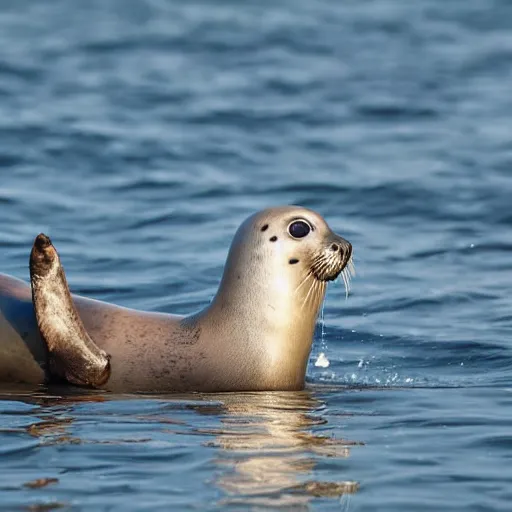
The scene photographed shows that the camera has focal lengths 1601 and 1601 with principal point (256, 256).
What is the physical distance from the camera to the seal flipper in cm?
833

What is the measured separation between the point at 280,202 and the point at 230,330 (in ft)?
20.5

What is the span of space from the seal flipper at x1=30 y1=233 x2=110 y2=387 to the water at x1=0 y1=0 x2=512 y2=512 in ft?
0.74

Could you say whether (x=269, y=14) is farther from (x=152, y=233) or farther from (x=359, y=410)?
(x=359, y=410)

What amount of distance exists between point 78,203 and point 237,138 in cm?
345

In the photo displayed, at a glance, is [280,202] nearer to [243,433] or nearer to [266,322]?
[266,322]

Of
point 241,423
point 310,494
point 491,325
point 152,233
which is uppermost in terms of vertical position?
point 152,233

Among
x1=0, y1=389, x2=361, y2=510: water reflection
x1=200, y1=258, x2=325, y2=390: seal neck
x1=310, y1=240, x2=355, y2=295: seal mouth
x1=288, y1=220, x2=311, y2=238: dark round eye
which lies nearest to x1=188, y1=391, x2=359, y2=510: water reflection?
x1=0, y1=389, x2=361, y2=510: water reflection

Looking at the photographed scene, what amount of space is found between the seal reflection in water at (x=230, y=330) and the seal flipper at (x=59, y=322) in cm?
1

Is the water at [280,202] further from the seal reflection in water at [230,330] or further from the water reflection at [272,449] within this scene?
the seal reflection in water at [230,330]

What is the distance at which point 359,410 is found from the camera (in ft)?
27.3

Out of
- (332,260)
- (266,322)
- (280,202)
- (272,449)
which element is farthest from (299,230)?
(280,202)

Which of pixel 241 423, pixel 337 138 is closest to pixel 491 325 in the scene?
pixel 241 423

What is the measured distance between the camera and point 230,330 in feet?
28.9

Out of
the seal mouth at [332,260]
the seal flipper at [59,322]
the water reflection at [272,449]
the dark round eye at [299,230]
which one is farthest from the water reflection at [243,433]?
the dark round eye at [299,230]
